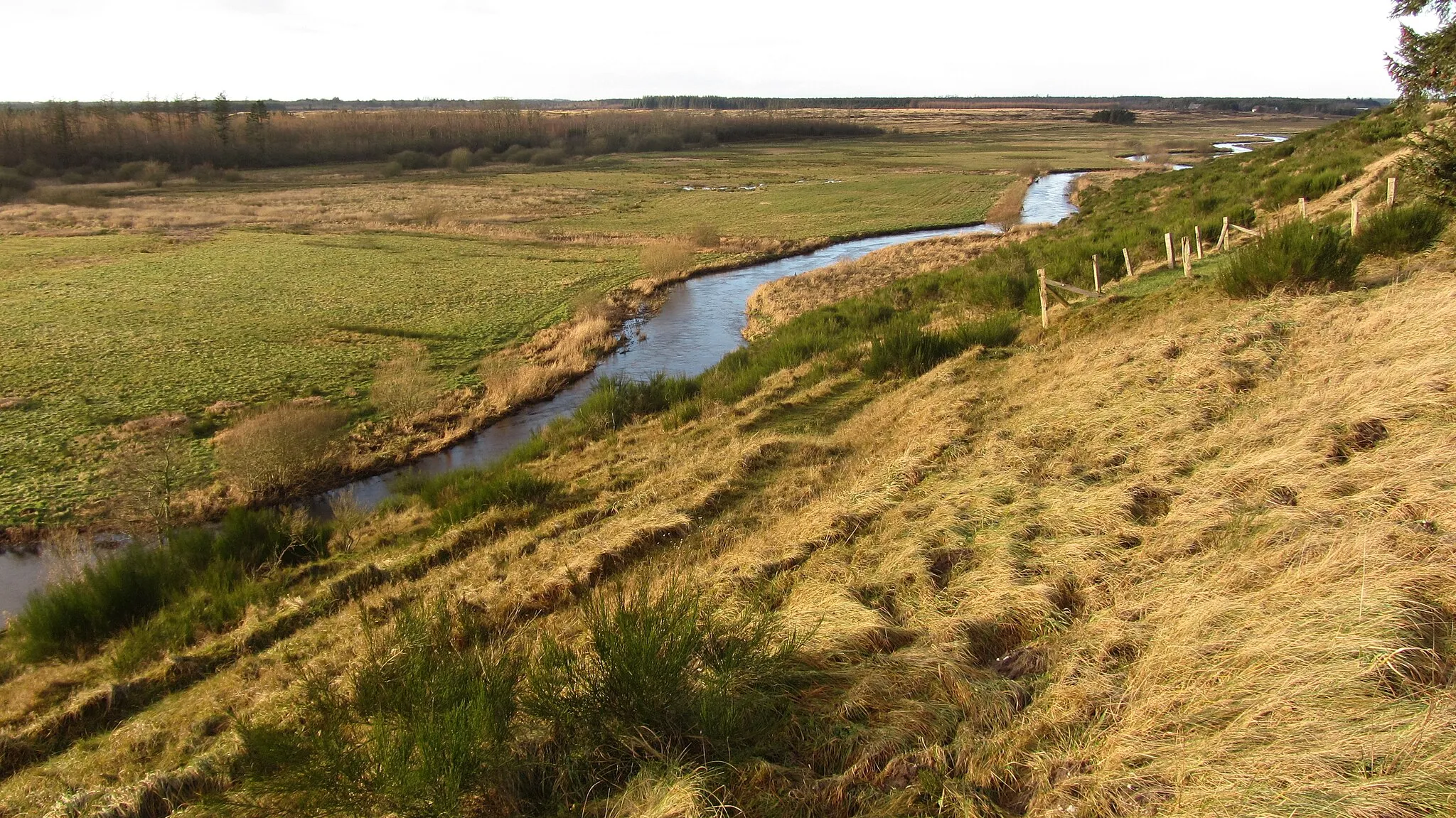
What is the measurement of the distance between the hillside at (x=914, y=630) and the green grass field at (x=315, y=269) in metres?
9.68

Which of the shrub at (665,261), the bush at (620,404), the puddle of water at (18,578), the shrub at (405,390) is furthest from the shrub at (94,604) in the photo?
the shrub at (665,261)

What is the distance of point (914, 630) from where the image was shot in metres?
5.62

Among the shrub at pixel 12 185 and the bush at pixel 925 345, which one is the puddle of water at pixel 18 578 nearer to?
the bush at pixel 925 345

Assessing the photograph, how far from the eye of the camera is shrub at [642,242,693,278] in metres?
36.6

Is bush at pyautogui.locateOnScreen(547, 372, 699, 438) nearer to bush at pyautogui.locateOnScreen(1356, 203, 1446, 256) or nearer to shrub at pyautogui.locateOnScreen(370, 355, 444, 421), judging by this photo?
shrub at pyautogui.locateOnScreen(370, 355, 444, 421)

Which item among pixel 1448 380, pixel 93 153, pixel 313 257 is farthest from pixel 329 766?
pixel 93 153

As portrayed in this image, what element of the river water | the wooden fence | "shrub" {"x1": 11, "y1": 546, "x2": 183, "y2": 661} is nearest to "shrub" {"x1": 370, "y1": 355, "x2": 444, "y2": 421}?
the river water

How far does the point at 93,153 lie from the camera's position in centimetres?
8044

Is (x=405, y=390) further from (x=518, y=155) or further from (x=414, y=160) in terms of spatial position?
(x=518, y=155)

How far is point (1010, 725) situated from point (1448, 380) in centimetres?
551

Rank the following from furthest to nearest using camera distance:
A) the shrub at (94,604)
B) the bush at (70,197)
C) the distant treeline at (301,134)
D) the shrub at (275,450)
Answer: the distant treeline at (301,134) → the bush at (70,197) → the shrub at (275,450) → the shrub at (94,604)

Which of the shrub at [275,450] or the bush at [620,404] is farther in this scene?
the bush at [620,404]

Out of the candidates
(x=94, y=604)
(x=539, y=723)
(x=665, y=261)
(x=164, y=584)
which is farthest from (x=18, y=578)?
(x=665, y=261)

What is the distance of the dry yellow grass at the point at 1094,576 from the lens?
3.73 meters
